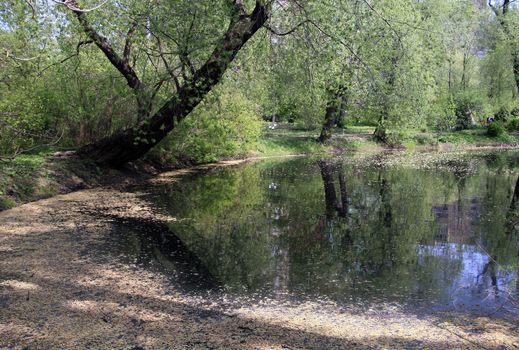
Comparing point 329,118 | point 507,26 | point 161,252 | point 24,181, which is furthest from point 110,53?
point 507,26

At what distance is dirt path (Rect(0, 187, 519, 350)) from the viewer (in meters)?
4.52

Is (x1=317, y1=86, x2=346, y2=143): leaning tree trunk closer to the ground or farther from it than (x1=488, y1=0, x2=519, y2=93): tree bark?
closer to the ground

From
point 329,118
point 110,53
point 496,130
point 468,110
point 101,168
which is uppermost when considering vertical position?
point 110,53

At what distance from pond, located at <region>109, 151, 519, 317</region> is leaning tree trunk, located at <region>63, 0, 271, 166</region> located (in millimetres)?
1673

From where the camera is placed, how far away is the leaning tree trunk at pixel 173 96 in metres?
11.5

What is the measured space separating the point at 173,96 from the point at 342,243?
276 inches

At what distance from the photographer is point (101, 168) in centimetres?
1434

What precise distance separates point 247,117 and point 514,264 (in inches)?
588

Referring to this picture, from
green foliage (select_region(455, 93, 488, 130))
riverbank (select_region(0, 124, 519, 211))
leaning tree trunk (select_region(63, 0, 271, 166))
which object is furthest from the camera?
green foliage (select_region(455, 93, 488, 130))

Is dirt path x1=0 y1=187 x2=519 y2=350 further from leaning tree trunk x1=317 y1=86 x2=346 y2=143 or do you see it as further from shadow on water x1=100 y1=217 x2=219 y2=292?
leaning tree trunk x1=317 y1=86 x2=346 y2=143

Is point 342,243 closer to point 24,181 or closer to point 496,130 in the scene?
point 24,181

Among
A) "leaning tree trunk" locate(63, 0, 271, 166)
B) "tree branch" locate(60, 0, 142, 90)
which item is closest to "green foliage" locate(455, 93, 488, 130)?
"leaning tree trunk" locate(63, 0, 271, 166)

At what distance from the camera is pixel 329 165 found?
888 inches

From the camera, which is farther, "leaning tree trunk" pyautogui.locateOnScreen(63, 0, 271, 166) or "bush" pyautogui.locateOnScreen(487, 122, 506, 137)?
"bush" pyautogui.locateOnScreen(487, 122, 506, 137)
